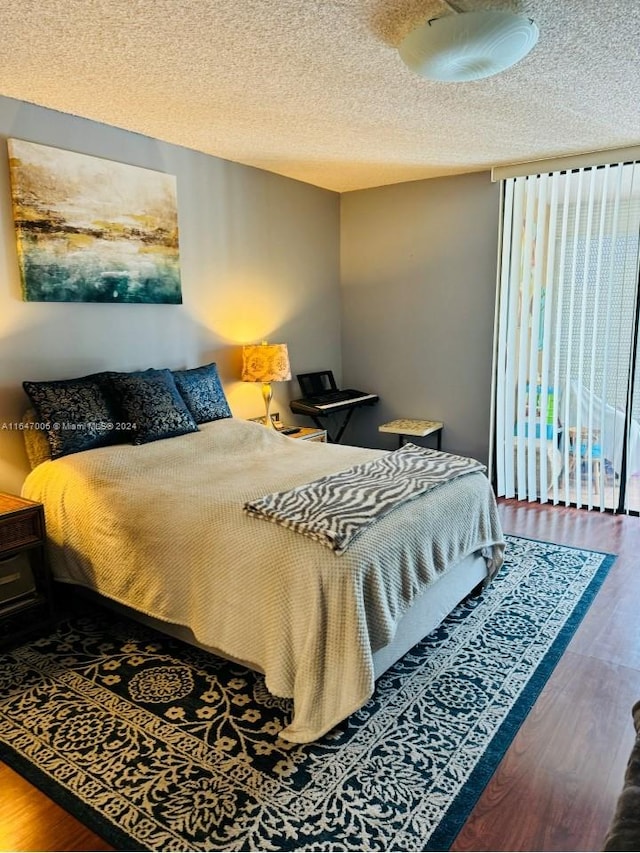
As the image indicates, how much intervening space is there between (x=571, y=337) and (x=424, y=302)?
47.7 inches

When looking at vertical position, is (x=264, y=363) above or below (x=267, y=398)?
above

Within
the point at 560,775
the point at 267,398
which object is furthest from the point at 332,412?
the point at 560,775

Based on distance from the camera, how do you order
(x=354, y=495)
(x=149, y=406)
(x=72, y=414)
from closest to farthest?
(x=354, y=495) < (x=72, y=414) < (x=149, y=406)

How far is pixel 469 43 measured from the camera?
209 cm

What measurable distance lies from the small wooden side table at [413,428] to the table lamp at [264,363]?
106 centimetres

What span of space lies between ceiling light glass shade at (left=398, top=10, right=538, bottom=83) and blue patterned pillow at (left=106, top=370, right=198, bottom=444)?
198 centimetres

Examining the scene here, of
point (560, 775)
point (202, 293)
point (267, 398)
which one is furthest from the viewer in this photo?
point (267, 398)

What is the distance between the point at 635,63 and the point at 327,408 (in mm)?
2877

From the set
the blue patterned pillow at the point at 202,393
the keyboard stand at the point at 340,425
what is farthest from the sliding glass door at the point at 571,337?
the blue patterned pillow at the point at 202,393

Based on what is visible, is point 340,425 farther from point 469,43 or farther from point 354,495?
point 469,43

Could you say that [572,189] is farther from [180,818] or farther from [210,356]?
[180,818]

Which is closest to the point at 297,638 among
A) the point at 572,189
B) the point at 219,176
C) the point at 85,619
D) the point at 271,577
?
the point at 271,577

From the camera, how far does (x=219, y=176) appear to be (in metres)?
4.05

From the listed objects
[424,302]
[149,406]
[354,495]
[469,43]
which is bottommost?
[354,495]
